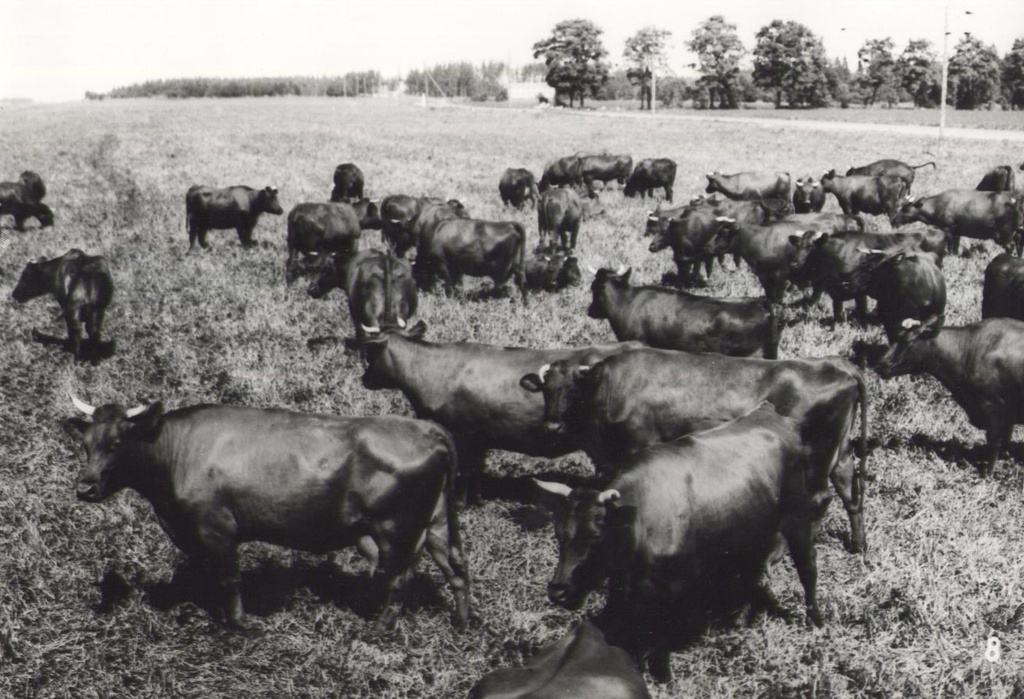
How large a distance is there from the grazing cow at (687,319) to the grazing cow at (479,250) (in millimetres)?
3103

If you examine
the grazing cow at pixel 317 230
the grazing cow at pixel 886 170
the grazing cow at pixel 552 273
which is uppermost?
the grazing cow at pixel 886 170

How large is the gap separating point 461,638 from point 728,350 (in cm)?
452

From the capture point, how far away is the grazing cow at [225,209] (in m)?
16.4

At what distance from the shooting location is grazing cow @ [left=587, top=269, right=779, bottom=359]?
28.6 feet

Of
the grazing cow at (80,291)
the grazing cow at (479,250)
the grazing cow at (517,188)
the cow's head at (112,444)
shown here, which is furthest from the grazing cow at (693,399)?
the grazing cow at (517,188)

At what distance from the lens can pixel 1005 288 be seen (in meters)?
10.2

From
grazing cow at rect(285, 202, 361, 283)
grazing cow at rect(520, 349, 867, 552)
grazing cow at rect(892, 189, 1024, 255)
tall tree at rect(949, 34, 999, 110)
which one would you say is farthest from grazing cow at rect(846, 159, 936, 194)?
tall tree at rect(949, 34, 999, 110)

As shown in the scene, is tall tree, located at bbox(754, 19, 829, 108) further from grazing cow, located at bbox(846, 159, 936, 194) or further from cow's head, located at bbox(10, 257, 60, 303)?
cow's head, located at bbox(10, 257, 60, 303)

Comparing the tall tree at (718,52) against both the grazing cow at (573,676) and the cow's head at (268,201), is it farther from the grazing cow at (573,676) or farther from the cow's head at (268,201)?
the grazing cow at (573,676)

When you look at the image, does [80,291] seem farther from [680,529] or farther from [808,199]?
[808,199]

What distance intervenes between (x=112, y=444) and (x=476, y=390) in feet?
9.08

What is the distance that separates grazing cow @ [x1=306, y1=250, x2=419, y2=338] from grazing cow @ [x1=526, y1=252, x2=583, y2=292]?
2.89 m

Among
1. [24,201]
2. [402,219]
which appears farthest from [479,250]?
[24,201]

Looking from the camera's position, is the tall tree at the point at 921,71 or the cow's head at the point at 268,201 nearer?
the cow's head at the point at 268,201
